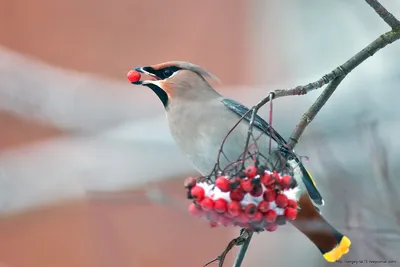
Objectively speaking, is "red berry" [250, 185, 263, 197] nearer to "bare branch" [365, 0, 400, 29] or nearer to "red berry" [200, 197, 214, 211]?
"red berry" [200, 197, 214, 211]

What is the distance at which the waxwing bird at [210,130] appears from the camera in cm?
78

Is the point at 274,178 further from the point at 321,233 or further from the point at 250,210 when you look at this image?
the point at 321,233

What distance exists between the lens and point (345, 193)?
1232 mm

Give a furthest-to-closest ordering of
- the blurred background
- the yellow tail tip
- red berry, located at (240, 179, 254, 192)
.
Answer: the blurred background → the yellow tail tip → red berry, located at (240, 179, 254, 192)

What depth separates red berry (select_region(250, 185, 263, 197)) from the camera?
57cm

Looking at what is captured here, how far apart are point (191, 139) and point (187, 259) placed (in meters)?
0.80

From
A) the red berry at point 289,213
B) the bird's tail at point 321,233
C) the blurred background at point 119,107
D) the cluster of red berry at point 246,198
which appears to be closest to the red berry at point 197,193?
the cluster of red berry at point 246,198

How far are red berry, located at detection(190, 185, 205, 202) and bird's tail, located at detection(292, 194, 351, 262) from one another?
23cm

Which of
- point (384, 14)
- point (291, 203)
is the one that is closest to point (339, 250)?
point (291, 203)

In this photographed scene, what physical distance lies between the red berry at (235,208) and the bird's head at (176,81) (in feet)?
0.95

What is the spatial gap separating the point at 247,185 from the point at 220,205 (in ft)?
0.13

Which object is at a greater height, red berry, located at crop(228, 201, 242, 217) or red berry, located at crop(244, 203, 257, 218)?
red berry, located at crop(228, 201, 242, 217)

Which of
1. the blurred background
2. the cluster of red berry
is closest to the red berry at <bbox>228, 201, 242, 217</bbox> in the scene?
the cluster of red berry

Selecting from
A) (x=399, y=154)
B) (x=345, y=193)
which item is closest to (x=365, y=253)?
(x=345, y=193)
